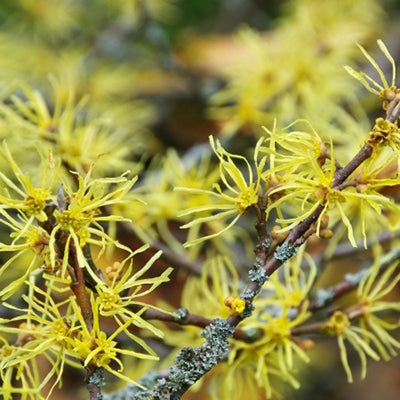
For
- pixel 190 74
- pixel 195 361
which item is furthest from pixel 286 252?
pixel 190 74

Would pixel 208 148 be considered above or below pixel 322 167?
below

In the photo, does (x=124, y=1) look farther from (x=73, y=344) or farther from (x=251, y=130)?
(x=73, y=344)

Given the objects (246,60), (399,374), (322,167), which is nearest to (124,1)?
(246,60)

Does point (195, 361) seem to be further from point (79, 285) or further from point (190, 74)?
point (190, 74)

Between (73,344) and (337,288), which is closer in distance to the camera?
(73,344)

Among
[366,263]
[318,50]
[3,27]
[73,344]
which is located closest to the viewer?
[73,344]

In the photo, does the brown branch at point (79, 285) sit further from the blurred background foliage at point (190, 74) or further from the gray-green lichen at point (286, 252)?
the blurred background foliage at point (190, 74)

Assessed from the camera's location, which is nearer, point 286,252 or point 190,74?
point 286,252

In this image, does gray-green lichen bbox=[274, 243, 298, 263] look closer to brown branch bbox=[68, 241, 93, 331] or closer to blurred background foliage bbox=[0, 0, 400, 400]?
brown branch bbox=[68, 241, 93, 331]

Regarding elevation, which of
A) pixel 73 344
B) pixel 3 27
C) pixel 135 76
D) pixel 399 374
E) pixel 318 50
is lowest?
pixel 399 374
